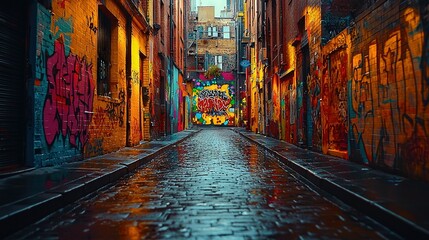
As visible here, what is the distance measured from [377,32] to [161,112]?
17830 mm

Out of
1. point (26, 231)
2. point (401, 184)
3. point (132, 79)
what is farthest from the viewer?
point (132, 79)

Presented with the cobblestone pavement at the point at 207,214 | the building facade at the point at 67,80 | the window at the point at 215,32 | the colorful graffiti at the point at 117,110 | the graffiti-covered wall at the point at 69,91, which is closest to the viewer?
the cobblestone pavement at the point at 207,214

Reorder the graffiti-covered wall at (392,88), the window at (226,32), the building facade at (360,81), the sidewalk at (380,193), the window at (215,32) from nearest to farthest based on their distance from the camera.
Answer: the sidewalk at (380,193) → the graffiti-covered wall at (392,88) → the building facade at (360,81) → the window at (215,32) → the window at (226,32)

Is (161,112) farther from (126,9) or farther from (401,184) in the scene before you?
(401,184)

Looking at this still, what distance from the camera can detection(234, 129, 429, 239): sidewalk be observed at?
408 cm

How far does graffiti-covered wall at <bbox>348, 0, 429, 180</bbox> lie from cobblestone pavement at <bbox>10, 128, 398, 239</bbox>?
1.68 meters

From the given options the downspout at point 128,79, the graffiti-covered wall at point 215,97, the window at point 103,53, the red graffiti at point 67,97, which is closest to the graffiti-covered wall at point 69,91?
the red graffiti at point 67,97

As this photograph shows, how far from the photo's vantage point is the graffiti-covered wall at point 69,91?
8258 millimetres

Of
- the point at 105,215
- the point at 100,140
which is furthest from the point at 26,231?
the point at 100,140

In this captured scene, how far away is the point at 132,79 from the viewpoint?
15.9m

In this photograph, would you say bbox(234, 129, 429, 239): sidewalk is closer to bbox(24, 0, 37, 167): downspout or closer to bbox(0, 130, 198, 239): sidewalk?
bbox(0, 130, 198, 239): sidewalk

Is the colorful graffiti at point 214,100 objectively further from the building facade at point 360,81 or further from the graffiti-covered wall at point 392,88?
the graffiti-covered wall at point 392,88

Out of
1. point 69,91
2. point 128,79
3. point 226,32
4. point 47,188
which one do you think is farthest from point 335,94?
point 226,32

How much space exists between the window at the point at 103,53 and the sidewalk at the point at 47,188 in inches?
165
